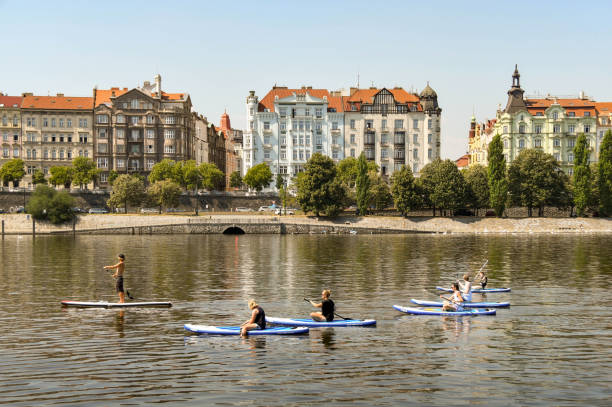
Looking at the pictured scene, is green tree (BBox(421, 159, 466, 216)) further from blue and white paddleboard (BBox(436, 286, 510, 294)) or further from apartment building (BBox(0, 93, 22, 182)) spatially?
apartment building (BBox(0, 93, 22, 182))

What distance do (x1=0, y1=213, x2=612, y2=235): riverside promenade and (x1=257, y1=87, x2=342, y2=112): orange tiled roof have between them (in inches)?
1900

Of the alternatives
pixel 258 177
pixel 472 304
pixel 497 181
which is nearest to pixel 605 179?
pixel 497 181

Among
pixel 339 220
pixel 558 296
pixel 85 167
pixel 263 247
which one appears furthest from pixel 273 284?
→ pixel 85 167

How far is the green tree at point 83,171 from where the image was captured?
6481 inches

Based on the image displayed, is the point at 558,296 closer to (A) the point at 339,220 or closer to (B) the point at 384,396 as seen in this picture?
(B) the point at 384,396

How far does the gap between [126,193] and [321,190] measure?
4146cm

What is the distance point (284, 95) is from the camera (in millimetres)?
178375

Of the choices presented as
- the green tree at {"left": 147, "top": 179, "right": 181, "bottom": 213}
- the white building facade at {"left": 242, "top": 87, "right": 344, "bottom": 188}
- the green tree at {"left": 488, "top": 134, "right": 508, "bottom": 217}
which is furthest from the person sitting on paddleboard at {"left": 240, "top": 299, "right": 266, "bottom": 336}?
the white building facade at {"left": 242, "top": 87, "right": 344, "bottom": 188}

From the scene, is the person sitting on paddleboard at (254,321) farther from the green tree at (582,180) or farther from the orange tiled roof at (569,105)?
the orange tiled roof at (569,105)

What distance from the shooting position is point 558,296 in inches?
1928

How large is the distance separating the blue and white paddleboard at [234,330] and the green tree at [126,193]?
11369 centimetres

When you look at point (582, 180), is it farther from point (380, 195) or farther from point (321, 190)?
point (321, 190)

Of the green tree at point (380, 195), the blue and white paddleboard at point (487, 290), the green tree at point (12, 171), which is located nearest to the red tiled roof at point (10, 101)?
the green tree at point (12, 171)

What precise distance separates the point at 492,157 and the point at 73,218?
8135 cm
